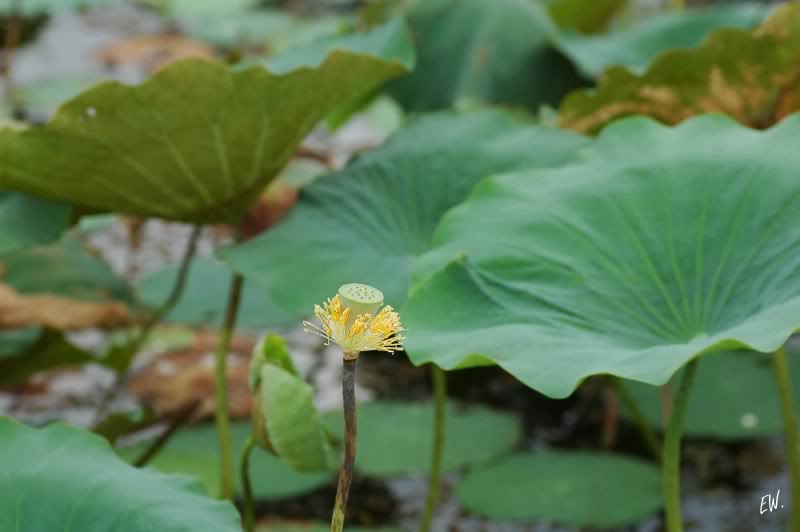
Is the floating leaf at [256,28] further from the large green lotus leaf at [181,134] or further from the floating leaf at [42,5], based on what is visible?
the large green lotus leaf at [181,134]

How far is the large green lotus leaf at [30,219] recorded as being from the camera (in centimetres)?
141

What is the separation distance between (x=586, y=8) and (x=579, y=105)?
3.82 feet

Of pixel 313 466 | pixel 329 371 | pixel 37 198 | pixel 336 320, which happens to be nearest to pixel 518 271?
pixel 313 466

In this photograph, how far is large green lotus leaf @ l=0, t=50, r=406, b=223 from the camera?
4.26 feet

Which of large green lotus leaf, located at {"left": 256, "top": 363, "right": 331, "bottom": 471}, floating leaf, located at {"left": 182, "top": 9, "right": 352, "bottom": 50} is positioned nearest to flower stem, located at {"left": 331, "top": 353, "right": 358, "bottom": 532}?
large green lotus leaf, located at {"left": 256, "top": 363, "right": 331, "bottom": 471}

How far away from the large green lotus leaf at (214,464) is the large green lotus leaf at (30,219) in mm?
438

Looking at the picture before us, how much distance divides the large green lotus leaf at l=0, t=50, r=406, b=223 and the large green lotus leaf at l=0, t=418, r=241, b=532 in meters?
0.42

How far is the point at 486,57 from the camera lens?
2.13 meters

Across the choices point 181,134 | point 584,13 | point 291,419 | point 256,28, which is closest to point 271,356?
point 291,419

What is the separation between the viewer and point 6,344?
1.87 meters

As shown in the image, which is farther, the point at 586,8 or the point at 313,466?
the point at 586,8

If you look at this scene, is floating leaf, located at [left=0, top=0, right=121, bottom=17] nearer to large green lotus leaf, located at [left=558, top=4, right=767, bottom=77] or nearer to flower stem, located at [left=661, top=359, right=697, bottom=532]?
Result: large green lotus leaf, located at [left=558, top=4, right=767, bottom=77]

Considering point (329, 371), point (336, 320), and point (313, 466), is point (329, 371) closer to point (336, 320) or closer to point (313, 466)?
point (313, 466)

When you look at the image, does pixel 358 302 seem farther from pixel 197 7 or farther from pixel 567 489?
pixel 197 7
